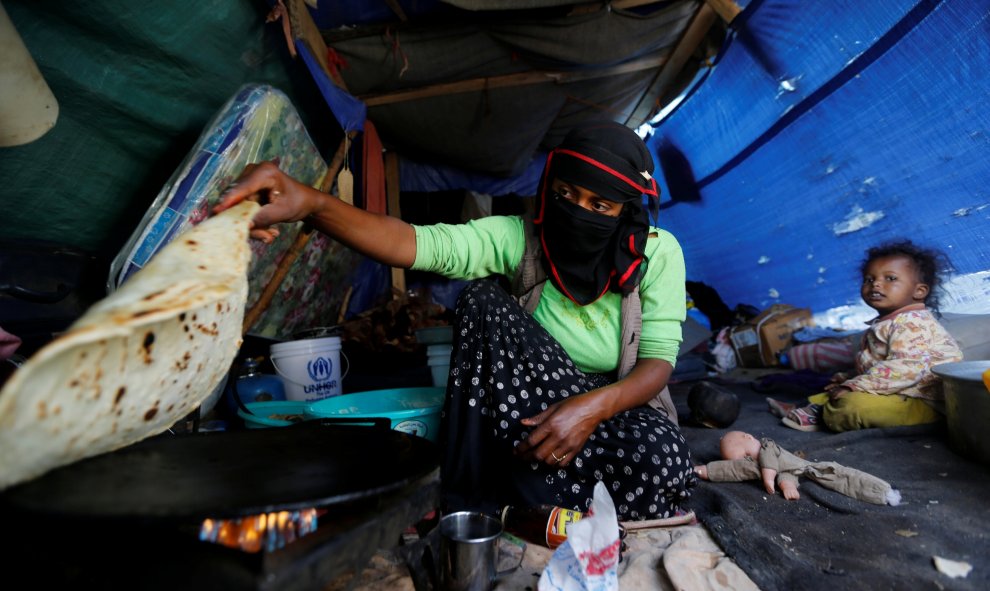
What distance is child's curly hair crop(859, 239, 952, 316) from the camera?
2.71 metres

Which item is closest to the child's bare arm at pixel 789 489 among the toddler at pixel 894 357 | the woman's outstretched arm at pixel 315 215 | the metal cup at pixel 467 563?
the toddler at pixel 894 357

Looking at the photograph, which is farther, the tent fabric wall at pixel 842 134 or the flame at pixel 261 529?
the tent fabric wall at pixel 842 134

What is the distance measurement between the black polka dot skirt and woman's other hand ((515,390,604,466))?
8 cm

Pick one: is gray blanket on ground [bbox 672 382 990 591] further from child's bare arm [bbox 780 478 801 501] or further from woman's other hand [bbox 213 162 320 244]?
woman's other hand [bbox 213 162 320 244]

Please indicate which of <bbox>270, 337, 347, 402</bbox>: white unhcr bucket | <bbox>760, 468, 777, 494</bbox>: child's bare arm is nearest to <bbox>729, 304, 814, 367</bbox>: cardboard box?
<bbox>760, 468, 777, 494</bbox>: child's bare arm

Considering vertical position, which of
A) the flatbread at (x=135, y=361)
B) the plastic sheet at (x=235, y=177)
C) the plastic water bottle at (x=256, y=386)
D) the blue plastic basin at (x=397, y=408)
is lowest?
the blue plastic basin at (x=397, y=408)

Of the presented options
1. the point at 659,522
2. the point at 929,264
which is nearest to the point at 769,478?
the point at 659,522

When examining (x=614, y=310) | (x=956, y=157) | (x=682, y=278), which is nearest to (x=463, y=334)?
(x=614, y=310)

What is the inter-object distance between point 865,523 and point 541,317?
3.73 ft

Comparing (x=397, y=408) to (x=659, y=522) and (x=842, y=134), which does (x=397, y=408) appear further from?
(x=842, y=134)

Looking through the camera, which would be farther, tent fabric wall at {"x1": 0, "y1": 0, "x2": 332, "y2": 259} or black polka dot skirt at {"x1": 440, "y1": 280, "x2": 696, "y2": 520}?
tent fabric wall at {"x1": 0, "y1": 0, "x2": 332, "y2": 259}

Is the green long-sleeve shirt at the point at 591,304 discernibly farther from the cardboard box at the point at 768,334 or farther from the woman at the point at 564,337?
the cardboard box at the point at 768,334

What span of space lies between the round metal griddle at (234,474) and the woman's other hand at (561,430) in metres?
0.40

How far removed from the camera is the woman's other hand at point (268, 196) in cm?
117
